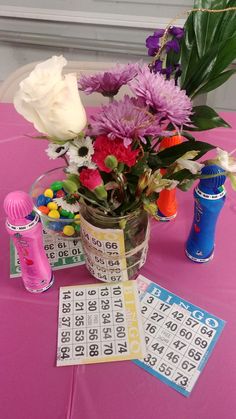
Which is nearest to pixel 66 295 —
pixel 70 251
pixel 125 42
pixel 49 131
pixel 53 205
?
pixel 70 251

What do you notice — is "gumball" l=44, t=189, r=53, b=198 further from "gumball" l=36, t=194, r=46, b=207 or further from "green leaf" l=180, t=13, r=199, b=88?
"green leaf" l=180, t=13, r=199, b=88

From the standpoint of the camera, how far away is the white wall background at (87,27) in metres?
1.64

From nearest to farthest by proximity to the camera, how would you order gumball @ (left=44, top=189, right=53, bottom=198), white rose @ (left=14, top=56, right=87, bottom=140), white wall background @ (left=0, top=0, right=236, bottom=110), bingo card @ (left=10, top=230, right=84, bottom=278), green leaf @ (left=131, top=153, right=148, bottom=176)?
white rose @ (left=14, top=56, right=87, bottom=140) < green leaf @ (left=131, top=153, right=148, bottom=176) < bingo card @ (left=10, top=230, right=84, bottom=278) < gumball @ (left=44, top=189, right=53, bottom=198) < white wall background @ (left=0, top=0, right=236, bottom=110)

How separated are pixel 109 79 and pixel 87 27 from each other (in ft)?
4.41

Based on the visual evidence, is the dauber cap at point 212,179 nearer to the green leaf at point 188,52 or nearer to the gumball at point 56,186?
the green leaf at point 188,52

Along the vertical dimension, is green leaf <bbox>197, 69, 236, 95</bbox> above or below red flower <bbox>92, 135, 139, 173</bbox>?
Result: above

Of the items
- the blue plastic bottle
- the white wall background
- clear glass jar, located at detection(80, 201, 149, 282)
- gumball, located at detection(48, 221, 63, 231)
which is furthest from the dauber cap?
the white wall background

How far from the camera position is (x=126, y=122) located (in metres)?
0.49

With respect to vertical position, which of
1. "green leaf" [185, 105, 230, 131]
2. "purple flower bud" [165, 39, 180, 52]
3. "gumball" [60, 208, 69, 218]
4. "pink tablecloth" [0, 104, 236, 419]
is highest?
"purple flower bud" [165, 39, 180, 52]

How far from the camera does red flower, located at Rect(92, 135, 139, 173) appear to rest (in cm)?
50

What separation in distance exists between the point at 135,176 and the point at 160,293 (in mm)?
254

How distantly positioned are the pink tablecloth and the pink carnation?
0.28 m

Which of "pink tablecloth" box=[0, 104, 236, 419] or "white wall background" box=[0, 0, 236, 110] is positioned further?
"white wall background" box=[0, 0, 236, 110]

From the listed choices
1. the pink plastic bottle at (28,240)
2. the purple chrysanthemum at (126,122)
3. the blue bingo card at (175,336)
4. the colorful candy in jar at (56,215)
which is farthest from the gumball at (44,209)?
the purple chrysanthemum at (126,122)
